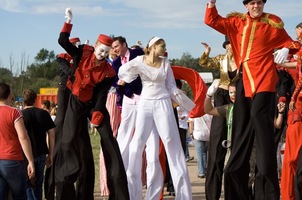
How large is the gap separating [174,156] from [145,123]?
54 centimetres

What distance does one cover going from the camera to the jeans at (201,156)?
15148mm

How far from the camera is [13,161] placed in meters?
8.02

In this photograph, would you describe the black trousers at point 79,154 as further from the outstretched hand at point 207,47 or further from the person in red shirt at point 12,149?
the outstretched hand at point 207,47

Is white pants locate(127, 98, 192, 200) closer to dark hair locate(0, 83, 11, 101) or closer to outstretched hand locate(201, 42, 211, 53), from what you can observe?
outstretched hand locate(201, 42, 211, 53)

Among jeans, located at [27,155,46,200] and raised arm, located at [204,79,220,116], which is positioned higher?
raised arm, located at [204,79,220,116]

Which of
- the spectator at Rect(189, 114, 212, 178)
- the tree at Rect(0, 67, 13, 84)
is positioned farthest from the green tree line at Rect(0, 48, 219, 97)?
the spectator at Rect(189, 114, 212, 178)

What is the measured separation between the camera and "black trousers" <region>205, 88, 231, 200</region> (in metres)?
9.70

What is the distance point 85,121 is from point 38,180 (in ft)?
4.45

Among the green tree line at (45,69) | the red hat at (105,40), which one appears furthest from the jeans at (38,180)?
the green tree line at (45,69)

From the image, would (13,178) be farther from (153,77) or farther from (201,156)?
(201,156)

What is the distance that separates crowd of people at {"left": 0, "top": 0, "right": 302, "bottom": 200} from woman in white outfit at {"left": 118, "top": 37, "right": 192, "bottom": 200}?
1 centimetres

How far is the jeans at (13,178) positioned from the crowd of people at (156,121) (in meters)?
0.01

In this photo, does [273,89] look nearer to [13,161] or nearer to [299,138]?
[299,138]

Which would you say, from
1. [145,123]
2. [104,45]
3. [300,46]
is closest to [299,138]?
[300,46]
